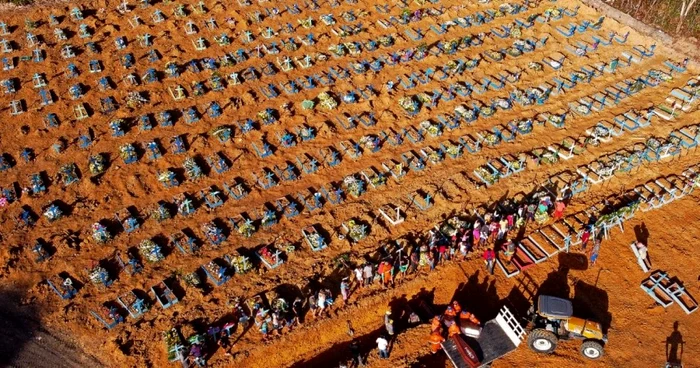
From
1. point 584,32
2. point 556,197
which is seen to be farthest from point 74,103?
point 584,32

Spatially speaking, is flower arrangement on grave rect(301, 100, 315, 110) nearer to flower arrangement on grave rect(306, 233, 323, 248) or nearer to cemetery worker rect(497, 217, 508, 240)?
flower arrangement on grave rect(306, 233, 323, 248)

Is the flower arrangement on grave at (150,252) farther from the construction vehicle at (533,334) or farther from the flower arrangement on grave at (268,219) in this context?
the construction vehicle at (533,334)

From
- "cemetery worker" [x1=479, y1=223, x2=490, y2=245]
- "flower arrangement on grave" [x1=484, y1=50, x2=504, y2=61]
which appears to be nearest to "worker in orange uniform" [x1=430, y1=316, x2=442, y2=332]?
"cemetery worker" [x1=479, y1=223, x2=490, y2=245]

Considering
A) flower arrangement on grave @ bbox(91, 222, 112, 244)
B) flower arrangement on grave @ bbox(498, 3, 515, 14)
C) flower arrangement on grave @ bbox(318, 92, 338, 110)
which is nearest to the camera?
flower arrangement on grave @ bbox(91, 222, 112, 244)

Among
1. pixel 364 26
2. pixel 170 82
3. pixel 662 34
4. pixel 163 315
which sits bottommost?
pixel 163 315

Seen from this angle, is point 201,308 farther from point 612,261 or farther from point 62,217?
point 612,261

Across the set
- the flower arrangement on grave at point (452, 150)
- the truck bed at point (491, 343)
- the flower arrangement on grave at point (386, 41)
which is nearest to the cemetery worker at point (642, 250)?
the truck bed at point (491, 343)
